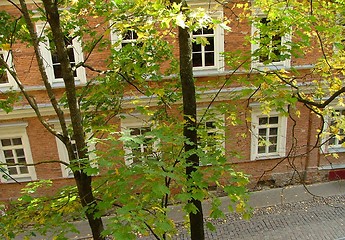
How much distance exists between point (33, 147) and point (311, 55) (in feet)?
33.0

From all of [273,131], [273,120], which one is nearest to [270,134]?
[273,131]

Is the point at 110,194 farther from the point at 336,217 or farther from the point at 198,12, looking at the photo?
the point at 336,217

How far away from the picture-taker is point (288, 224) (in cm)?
959

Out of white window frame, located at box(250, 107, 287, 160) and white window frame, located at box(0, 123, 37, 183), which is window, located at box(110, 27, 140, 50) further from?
white window frame, located at box(250, 107, 287, 160)

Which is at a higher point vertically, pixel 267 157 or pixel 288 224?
pixel 267 157

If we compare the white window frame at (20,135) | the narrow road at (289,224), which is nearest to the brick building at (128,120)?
the white window frame at (20,135)

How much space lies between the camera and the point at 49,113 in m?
10.2

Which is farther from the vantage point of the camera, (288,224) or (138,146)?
(288,224)

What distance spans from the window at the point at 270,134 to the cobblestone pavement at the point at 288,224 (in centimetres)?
199

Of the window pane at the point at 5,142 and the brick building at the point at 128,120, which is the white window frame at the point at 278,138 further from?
the window pane at the point at 5,142

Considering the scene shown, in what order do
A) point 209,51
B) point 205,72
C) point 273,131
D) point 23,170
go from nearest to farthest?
point 209,51, point 205,72, point 23,170, point 273,131

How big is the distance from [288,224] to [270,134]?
3359 mm

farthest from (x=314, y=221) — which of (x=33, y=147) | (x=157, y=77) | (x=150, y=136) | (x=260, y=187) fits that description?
(x=33, y=147)

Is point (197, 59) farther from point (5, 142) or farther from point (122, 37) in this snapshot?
point (5, 142)
